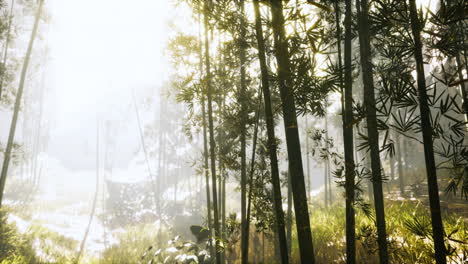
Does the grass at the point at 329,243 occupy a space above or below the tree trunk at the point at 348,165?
below

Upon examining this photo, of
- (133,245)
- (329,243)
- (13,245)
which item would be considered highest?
(329,243)

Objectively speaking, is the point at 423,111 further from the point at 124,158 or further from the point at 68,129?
the point at 68,129

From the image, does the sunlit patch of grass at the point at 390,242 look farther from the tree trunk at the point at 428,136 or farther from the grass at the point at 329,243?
the tree trunk at the point at 428,136

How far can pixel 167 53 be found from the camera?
521cm

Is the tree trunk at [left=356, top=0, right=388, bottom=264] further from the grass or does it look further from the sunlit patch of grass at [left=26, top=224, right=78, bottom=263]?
the sunlit patch of grass at [left=26, top=224, right=78, bottom=263]

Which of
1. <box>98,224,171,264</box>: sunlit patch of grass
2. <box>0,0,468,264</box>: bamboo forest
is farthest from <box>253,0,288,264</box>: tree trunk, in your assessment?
<box>98,224,171,264</box>: sunlit patch of grass

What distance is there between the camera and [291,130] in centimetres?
249

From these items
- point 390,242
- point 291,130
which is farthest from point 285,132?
point 390,242

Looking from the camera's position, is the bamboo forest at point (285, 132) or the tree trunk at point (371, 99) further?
the tree trunk at point (371, 99)

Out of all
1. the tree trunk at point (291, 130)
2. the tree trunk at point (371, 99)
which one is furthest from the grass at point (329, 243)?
the tree trunk at point (291, 130)

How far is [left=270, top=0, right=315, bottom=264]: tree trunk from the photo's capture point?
7.94ft

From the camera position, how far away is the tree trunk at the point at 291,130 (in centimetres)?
242

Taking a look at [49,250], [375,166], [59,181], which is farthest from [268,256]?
[59,181]

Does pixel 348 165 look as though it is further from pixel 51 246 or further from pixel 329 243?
pixel 51 246
